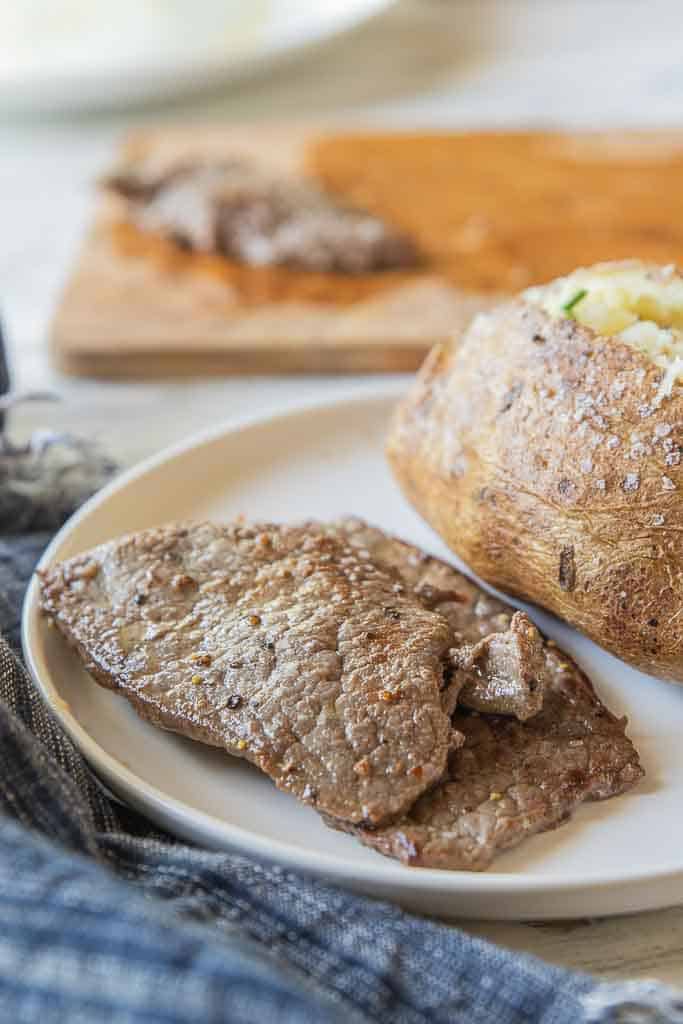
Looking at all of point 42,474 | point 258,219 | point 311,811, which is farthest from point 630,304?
point 258,219

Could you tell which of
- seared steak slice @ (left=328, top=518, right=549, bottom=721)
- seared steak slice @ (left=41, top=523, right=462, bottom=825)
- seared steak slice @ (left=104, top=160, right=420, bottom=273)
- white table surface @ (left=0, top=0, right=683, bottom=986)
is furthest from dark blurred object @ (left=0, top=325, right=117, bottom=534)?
seared steak slice @ (left=104, top=160, right=420, bottom=273)

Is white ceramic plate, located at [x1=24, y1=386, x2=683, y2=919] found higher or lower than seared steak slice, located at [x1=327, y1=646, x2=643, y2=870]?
lower

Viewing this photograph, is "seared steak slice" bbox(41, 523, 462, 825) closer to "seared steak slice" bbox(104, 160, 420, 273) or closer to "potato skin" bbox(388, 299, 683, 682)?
"potato skin" bbox(388, 299, 683, 682)

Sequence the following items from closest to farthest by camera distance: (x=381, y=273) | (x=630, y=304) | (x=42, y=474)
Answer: (x=630, y=304), (x=42, y=474), (x=381, y=273)

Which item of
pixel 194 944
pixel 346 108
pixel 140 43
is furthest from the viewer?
pixel 140 43

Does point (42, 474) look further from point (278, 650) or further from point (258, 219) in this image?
point (258, 219)

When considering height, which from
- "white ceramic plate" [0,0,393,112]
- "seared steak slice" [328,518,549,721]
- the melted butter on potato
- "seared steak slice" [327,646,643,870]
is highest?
the melted butter on potato
